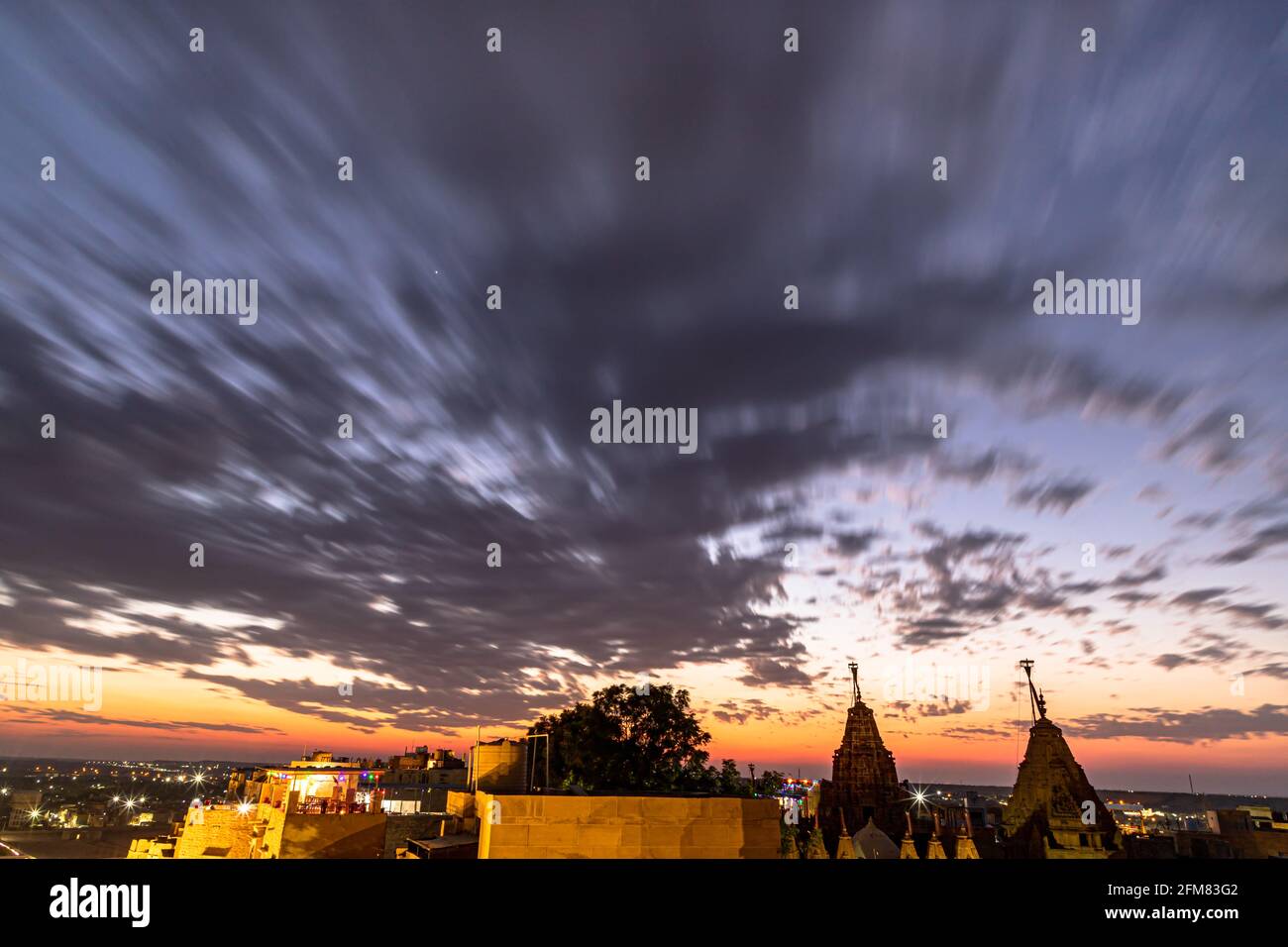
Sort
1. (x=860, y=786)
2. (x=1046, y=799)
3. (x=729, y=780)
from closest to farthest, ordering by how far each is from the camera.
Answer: (x=729, y=780), (x=1046, y=799), (x=860, y=786)

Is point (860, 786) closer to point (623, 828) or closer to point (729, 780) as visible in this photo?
point (729, 780)

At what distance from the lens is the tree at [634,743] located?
49.0 meters

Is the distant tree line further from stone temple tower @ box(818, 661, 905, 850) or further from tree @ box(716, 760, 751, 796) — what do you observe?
stone temple tower @ box(818, 661, 905, 850)

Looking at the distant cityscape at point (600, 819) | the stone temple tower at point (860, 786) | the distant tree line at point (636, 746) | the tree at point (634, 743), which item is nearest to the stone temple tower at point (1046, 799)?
the distant cityscape at point (600, 819)

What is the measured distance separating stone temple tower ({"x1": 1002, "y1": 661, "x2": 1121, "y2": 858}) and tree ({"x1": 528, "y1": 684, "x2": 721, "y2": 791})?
111ft

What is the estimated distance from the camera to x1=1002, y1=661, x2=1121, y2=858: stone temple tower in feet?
202

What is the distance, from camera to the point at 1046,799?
66625 mm

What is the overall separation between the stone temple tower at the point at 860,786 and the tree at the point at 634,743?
Answer: 111 feet

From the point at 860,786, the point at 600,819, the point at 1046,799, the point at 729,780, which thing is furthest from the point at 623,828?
the point at 860,786

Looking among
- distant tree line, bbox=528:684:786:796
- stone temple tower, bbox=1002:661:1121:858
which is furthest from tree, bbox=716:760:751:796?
stone temple tower, bbox=1002:661:1121:858

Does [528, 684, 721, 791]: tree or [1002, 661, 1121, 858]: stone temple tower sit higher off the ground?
[528, 684, 721, 791]: tree

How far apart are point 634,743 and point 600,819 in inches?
1494

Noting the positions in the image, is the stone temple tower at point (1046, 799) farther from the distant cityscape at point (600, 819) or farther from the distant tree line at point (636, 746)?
the distant tree line at point (636, 746)
